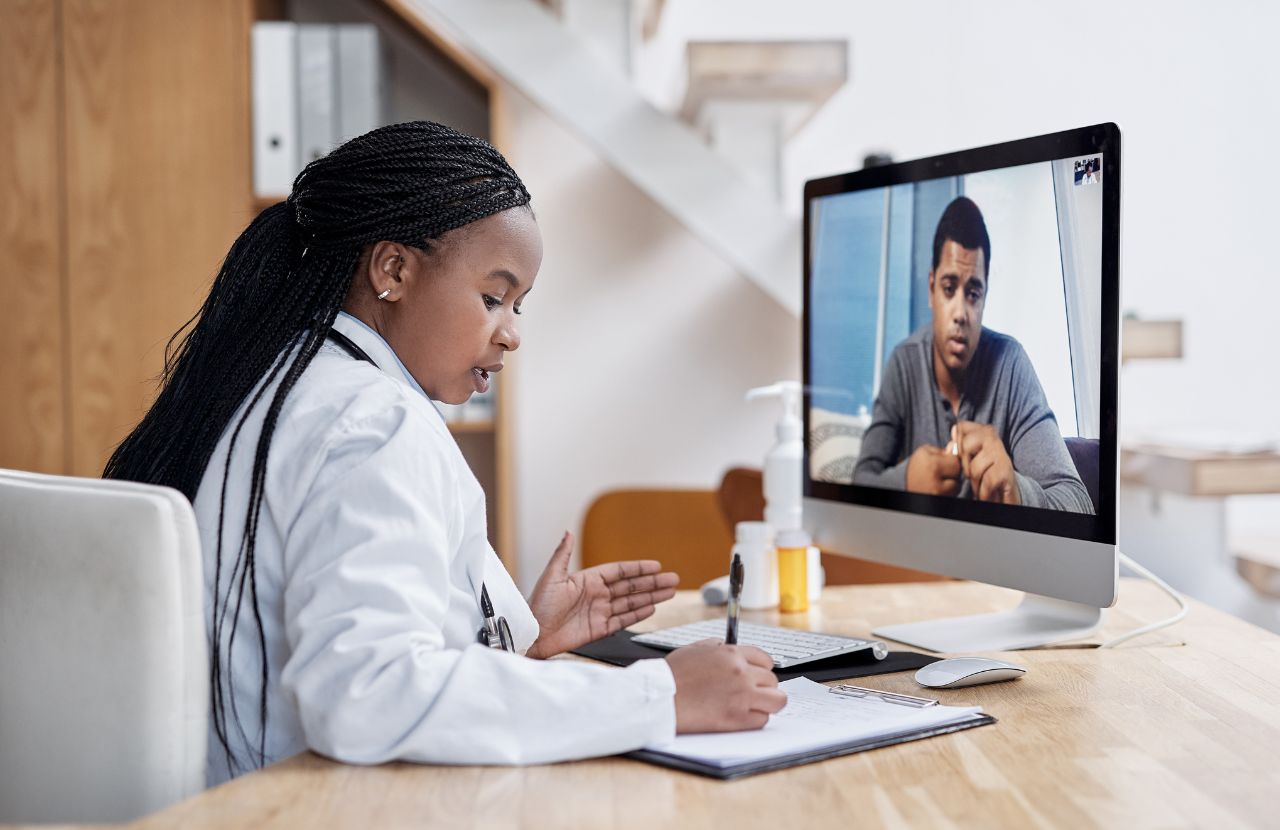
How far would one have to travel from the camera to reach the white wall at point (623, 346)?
293cm

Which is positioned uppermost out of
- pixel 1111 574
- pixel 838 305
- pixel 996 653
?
pixel 838 305

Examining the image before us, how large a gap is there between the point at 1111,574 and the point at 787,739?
45 centimetres

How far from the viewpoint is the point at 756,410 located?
2947 mm

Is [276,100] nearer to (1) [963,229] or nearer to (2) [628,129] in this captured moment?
(2) [628,129]

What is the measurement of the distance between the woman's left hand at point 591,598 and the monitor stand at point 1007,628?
11.6 inches

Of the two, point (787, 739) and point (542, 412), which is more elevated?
point (542, 412)

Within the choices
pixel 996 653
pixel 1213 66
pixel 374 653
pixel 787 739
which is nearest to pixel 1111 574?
pixel 996 653

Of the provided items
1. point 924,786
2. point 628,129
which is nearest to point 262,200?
point 628,129

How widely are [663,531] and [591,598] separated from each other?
1.27m

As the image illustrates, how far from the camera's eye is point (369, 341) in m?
1.08

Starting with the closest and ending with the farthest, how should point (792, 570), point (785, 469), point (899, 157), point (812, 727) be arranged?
point (812, 727) < point (792, 570) < point (785, 469) < point (899, 157)

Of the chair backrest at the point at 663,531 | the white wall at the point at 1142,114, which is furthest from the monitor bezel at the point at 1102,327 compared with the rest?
the white wall at the point at 1142,114

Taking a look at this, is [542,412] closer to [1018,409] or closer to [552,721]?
[1018,409]

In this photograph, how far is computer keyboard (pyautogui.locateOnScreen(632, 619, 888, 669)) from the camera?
1.25m
